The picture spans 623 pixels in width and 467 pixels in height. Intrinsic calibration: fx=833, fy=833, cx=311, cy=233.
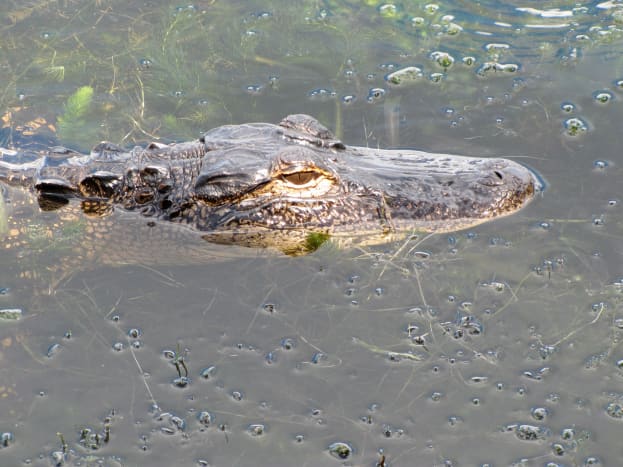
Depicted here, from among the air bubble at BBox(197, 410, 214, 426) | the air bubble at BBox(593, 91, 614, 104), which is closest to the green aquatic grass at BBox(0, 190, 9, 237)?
the air bubble at BBox(197, 410, 214, 426)

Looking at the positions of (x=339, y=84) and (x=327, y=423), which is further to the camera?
(x=339, y=84)

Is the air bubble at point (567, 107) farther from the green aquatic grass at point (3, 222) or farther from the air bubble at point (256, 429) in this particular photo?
the green aquatic grass at point (3, 222)

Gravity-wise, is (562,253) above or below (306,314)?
above

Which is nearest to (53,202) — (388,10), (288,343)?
(288,343)

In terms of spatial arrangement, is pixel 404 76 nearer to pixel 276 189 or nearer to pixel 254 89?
pixel 254 89

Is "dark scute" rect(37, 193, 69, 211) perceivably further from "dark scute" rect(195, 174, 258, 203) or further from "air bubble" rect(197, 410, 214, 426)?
"air bubble" rect(197, 410, 214, 426)

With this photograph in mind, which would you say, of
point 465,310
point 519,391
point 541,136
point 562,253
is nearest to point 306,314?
point 465,310

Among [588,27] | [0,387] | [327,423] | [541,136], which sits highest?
[588,27]

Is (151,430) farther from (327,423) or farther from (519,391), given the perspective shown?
(519,391)

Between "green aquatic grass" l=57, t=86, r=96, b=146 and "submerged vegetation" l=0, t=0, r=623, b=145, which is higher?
"submerged vegetation" l=0, t=0, r=623, b=145
